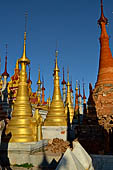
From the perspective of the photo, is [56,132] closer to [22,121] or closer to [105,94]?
[22,121]

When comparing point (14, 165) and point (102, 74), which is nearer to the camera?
point (14, 165)

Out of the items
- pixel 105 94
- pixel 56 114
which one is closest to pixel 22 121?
pixel 56 114

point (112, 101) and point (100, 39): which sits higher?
point (100, 39)

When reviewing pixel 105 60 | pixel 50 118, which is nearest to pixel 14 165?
pixel 50 118

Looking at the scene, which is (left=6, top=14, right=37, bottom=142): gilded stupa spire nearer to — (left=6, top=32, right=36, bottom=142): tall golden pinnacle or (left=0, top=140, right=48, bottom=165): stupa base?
(left=6, top=32, right=36, bottom=142): tall golden pinnacle

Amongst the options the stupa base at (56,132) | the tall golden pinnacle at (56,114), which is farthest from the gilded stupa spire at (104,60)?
the stupa base at (56,132)

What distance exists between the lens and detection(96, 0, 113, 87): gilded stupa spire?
603 inches

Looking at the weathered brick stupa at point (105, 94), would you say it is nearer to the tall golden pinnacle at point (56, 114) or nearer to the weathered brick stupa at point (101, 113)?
the weathered brick stupa at point (101, 113)

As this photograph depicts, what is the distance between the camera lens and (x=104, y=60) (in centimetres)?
1638

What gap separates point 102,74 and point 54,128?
7.11 m

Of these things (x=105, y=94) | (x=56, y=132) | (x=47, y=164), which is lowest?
(x=47, y=164)

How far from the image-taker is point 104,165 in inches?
349

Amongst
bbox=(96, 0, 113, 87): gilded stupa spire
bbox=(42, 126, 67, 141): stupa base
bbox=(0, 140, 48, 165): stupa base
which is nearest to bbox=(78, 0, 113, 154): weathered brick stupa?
bbox=(96, 0, 113, 87): gilded stupa spire

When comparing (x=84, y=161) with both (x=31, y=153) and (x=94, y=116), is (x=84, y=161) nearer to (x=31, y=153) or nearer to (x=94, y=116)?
(x=31, y=153)
